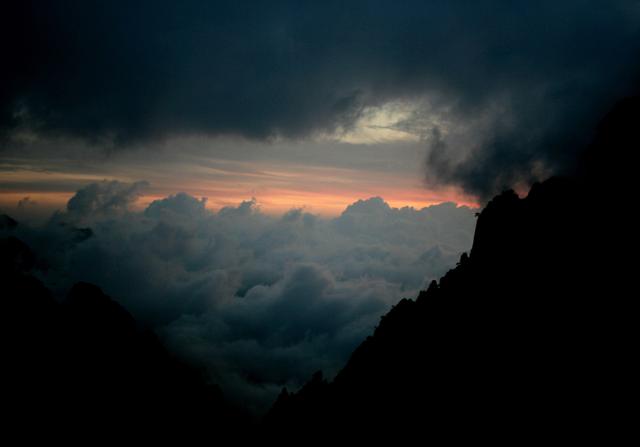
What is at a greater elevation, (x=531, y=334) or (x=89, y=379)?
(x=531, y=334)

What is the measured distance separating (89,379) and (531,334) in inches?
6960

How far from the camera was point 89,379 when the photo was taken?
12775cm

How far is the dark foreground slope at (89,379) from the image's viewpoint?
346 feet

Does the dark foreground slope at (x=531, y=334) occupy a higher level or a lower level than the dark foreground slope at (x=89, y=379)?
higher

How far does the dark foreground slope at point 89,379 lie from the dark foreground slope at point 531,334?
125 m

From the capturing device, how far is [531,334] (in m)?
24.2

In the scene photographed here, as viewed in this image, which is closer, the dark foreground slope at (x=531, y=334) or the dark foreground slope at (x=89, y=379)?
the dark foreground slope at (x=531, y=334)

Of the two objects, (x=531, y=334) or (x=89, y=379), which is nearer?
(x=531, y=334)

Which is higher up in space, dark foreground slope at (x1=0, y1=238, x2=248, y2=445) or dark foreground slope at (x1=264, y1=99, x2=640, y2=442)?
dark foreground slope at (x1=264, y1=99, x2=640, y2=442)

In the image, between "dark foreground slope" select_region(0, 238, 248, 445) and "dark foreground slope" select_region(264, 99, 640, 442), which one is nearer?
"dark foreground slope" select_region(264, 99, 640, 442)

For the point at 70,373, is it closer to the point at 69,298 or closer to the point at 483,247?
the point at 69,298

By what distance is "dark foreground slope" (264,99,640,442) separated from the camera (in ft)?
64.5

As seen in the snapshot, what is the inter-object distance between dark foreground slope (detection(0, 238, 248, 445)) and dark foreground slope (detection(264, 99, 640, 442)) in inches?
4940

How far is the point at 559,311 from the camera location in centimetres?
2386
